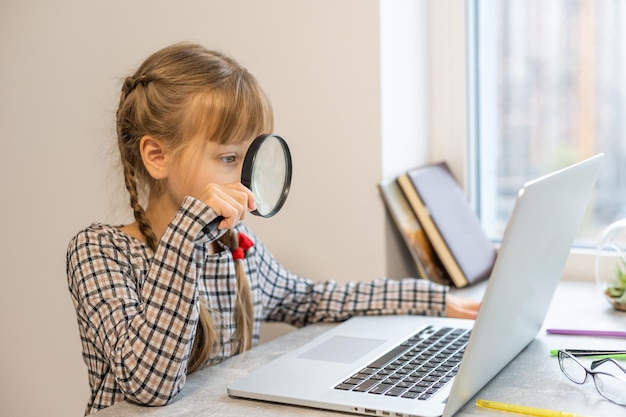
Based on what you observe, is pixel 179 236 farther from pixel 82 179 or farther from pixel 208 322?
pixel 82 179

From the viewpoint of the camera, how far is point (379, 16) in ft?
5.37

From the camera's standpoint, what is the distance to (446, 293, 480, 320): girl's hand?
1432 millimetres

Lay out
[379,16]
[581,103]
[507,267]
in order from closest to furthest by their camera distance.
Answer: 1. [507,267]
2. [379,16]
3. [581,103]

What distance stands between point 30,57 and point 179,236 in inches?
42.1

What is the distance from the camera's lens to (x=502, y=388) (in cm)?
104

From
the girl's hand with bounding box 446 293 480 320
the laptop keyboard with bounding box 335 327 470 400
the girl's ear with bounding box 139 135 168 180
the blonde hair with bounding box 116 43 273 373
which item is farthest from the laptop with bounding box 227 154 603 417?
the girl's ear with bounding box 139 135 168 180

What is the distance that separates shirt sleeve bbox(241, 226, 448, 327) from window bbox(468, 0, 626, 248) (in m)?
0.53

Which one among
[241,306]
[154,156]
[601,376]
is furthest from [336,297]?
[601,376]

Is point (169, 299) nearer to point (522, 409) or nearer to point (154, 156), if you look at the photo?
point (154, 156)

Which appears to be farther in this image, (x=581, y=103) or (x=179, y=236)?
(x=581, y=103)

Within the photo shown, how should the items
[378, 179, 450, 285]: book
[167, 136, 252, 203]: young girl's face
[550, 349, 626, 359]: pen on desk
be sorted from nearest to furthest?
[550, 349, 626, 359]: pen on desk
[167, 136, 252, 203]: young girl's face
[378, 179, 450, 285]: book

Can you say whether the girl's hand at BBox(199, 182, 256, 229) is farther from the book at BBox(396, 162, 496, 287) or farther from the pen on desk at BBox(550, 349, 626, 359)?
the book at BBox(396, 162, 496, 287)

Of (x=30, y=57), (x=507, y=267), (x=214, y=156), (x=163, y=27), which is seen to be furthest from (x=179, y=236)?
(x=30, y=57)

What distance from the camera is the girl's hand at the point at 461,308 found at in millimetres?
1432
